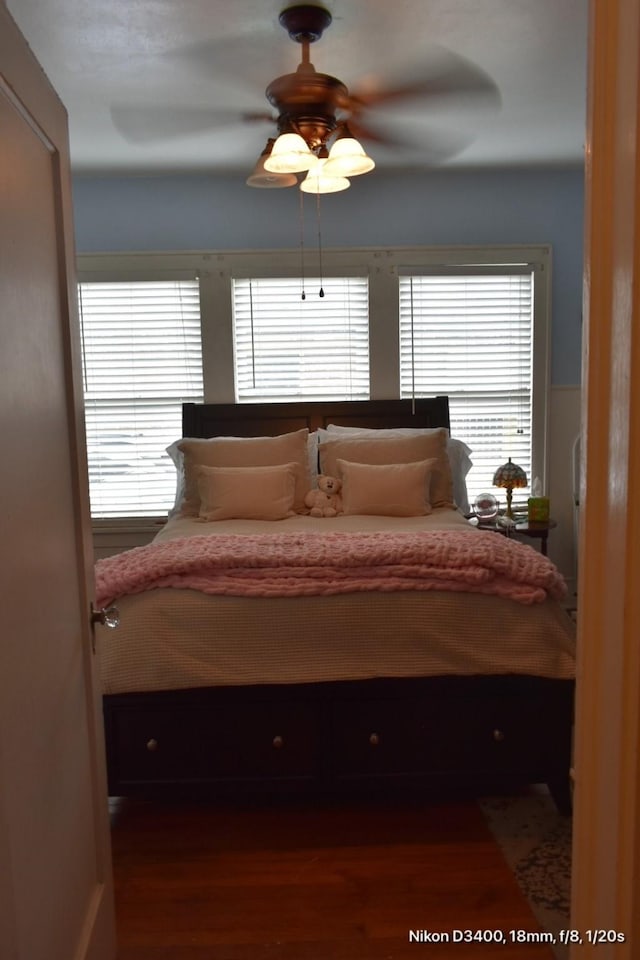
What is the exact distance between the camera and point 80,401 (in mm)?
1517

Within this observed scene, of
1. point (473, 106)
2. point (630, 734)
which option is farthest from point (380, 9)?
point (630, 734)

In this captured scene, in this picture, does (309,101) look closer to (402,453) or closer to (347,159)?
(347,159)

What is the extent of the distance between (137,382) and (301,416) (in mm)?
1089

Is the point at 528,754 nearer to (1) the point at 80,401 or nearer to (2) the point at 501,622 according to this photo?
(2) the point at 501,622

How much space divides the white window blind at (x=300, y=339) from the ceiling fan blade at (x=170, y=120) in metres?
1.04

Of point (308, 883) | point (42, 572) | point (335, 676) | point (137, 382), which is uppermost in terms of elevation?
point (137, 382)

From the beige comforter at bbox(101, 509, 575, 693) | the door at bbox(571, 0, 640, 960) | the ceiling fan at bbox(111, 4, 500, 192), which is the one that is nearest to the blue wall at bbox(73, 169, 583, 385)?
the ceiling fan at bbox(111, 4, 500, 192)

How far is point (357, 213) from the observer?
4.40 m

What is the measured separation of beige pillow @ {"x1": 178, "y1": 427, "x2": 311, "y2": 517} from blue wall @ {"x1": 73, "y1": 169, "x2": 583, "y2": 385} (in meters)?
1.40

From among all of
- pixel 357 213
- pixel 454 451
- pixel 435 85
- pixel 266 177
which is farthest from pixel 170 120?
pixel 454 451

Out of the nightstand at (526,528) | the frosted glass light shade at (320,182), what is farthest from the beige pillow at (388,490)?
the frosted glass light shade at (320,182)

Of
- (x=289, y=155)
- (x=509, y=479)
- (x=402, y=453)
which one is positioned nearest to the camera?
(x=289, y=155)

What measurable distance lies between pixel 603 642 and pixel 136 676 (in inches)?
68.6

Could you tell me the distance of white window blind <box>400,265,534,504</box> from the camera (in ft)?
14.6
